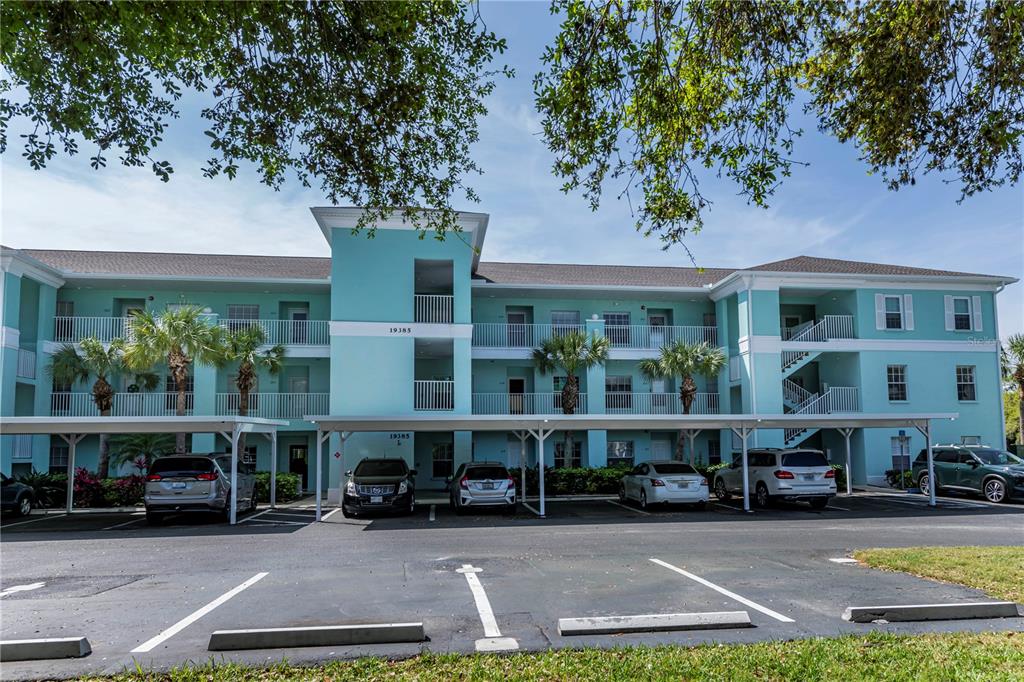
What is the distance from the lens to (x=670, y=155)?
7.55 metres

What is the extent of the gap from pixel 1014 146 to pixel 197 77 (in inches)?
309

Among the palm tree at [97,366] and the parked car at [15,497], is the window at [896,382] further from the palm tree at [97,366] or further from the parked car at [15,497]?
the parked car at [15,497]

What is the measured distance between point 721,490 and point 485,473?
327 inches

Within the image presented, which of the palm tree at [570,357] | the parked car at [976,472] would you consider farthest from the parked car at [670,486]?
the parked car at [976,472]

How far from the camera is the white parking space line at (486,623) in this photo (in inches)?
242

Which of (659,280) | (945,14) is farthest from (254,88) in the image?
(659,280)

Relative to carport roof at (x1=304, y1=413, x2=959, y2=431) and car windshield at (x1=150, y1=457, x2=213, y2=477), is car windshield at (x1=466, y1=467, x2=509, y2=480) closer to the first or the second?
carport roof at (x1=304, y1=413, x2=959, y2=431)

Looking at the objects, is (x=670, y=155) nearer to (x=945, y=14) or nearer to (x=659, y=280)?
(x=945, y=14)

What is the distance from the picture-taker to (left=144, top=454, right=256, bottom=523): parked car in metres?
16.3

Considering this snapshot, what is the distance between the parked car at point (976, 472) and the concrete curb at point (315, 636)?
743 inches

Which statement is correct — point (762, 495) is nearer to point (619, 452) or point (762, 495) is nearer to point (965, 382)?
point (619, 452)

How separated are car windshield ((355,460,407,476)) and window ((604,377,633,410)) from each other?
10681 mm

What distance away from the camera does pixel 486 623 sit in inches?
275

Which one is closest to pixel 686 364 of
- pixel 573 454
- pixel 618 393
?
pixel 618 393
